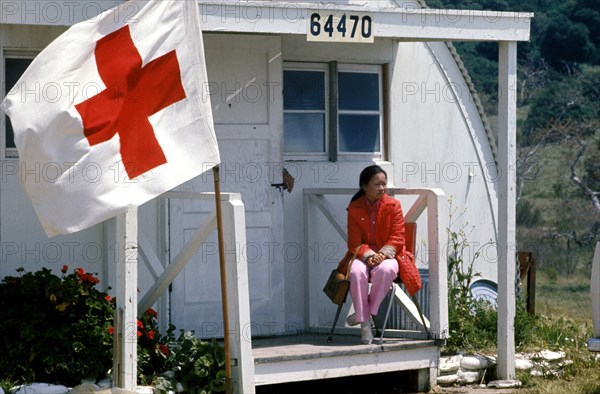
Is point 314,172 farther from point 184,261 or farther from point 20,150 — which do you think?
point 20,150

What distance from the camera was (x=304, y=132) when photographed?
11023mm

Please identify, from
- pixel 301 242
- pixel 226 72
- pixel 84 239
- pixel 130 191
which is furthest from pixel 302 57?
pixel 130 191

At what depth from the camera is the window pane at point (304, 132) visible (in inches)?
431

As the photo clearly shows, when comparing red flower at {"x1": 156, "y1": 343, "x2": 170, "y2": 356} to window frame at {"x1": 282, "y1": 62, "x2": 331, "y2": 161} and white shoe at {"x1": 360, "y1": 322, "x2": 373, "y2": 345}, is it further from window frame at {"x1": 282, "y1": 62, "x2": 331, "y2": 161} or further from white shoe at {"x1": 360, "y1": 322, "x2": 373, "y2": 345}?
window frame at {"x1": 282, "y1": 62, "x2": 331, "y2": 161}

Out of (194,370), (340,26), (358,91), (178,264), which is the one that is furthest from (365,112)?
(194,370)

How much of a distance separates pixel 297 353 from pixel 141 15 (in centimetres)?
287

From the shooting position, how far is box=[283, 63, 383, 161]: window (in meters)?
11.0

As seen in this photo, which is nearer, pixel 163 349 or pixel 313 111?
pixel 163 349

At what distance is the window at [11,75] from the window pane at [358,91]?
9.39 ft

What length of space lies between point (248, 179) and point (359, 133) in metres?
1.29

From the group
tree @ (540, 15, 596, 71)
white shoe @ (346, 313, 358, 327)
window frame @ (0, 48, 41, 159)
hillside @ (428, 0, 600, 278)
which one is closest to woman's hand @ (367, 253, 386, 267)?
white shoe @ (346, 313, 358, 327)

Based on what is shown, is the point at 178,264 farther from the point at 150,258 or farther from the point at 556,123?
the point at 556,123

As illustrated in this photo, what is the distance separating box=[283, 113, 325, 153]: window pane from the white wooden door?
32 centimetres

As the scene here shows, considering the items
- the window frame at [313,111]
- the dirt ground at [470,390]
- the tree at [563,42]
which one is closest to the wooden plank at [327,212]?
the window frame at [313,111]
